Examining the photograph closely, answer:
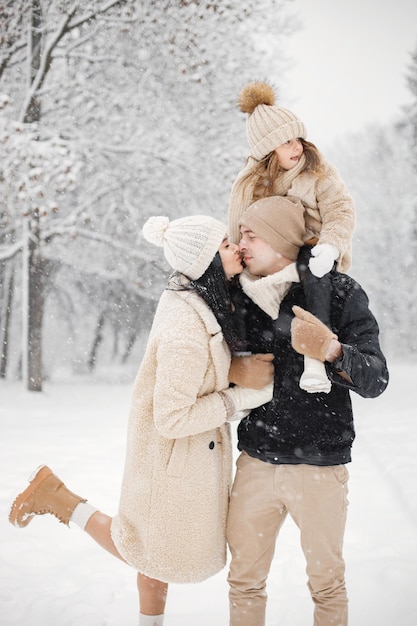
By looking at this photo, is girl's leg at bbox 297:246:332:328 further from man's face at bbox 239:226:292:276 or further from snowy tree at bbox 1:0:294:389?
snowy tree at bbox 1:0:294:389

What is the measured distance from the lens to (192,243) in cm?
278

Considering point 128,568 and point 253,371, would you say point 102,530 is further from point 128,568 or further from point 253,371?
point 128,568

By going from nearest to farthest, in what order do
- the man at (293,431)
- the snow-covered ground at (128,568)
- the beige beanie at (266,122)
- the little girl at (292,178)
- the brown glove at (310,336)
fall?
the brown glove at (310,336) → the man at (293,431) → the little girl at (292,178) → the beige beanie at (266,122) → the snow-covered ground at (128,568)

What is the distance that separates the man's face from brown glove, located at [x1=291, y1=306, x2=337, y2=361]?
398 millimetres

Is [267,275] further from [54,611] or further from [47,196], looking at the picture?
[47,196]

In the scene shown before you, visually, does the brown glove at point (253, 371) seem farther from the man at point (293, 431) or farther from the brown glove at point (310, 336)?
the brown glove at point (310, 336)

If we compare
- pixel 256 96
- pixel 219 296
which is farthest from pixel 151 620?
pixel 256 96

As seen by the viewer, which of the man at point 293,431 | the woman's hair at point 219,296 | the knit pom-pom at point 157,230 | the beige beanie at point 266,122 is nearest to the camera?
the man at point 293,431

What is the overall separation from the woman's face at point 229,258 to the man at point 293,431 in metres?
0.08

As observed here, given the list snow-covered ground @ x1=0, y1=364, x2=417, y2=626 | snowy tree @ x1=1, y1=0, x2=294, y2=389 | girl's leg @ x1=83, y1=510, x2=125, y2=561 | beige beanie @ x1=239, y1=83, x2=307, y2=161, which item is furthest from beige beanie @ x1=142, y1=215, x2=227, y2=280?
snowy tree @ x1=1, y1=0, x2=294, y2=389

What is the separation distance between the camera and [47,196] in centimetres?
1265

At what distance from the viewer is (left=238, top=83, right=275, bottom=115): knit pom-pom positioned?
3258 mm

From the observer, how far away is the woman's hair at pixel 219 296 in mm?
2756

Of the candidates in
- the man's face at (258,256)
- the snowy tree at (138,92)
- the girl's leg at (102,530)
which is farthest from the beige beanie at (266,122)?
the snowy tree at (138,92)
